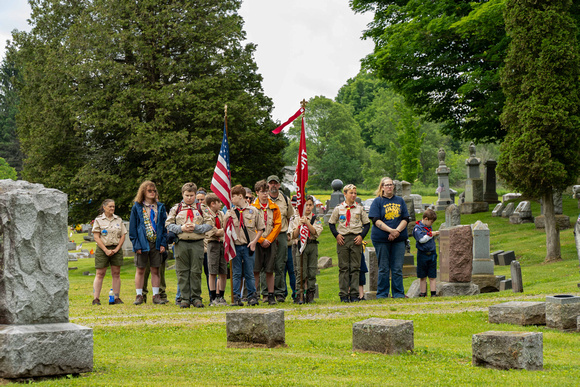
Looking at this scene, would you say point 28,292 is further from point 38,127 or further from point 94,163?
point 38,127

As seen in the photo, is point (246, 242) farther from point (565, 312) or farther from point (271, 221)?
point (565, 312)

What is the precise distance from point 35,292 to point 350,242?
7.56 m

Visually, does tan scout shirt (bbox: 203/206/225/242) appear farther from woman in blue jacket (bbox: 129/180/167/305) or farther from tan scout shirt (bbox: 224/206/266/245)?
woman in blue jacket (bbox: 129/180/167/305)

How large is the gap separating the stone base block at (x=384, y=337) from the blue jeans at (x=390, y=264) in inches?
210

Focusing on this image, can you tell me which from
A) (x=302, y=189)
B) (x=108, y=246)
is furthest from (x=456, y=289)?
(x=108, y=246)

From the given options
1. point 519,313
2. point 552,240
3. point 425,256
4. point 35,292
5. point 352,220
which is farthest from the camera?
point 552,240

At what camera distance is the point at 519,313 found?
949cm

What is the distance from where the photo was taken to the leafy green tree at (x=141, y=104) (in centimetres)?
2873

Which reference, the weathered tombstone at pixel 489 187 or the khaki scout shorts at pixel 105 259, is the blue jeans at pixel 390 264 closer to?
the khaki scout shorts at pixel 105 259

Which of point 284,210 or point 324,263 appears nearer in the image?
point 284,210

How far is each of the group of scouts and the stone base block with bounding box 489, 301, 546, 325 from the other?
10.5 ft

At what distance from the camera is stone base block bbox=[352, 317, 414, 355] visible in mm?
7242

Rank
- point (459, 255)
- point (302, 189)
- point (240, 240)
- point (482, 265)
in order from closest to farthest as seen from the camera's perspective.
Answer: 1. point (240, 240)
2. point (302, 189)
3. point (459, 255)
4. point (482, 265)

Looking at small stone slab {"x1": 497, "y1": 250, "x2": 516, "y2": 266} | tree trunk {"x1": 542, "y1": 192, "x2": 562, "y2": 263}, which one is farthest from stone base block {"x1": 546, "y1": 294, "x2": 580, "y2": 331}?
small stone slab {"x1": 497, "y1": 250, "x2": 516, "y2": 266}
